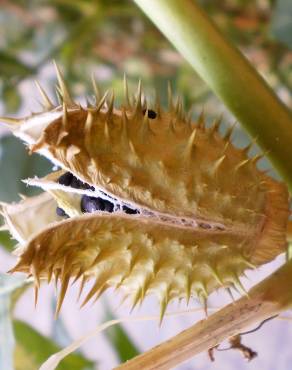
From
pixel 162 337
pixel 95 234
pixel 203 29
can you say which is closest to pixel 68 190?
pixel 95 234

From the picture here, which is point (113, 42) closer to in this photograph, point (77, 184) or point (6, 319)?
point (6, 319)

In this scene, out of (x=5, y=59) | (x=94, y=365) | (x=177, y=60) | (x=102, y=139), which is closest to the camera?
(x=102, y=139)

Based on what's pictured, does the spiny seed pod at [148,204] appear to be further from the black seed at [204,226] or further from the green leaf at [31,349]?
the green leaf at [31,349]

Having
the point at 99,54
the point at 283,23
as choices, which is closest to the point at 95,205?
the point at 283,23

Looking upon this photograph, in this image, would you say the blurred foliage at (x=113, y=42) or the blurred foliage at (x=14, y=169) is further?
the blurred foliage at (x=113, y=42)

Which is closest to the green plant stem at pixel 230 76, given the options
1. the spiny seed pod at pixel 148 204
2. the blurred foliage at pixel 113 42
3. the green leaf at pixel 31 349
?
the spiny seed pod at pixel 148 204

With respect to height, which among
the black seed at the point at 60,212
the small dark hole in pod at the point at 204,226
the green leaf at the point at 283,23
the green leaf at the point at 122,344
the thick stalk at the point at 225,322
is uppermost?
the green leaf at the point at 283,23

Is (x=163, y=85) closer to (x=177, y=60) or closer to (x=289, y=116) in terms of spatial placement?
(x=177, y=60)
